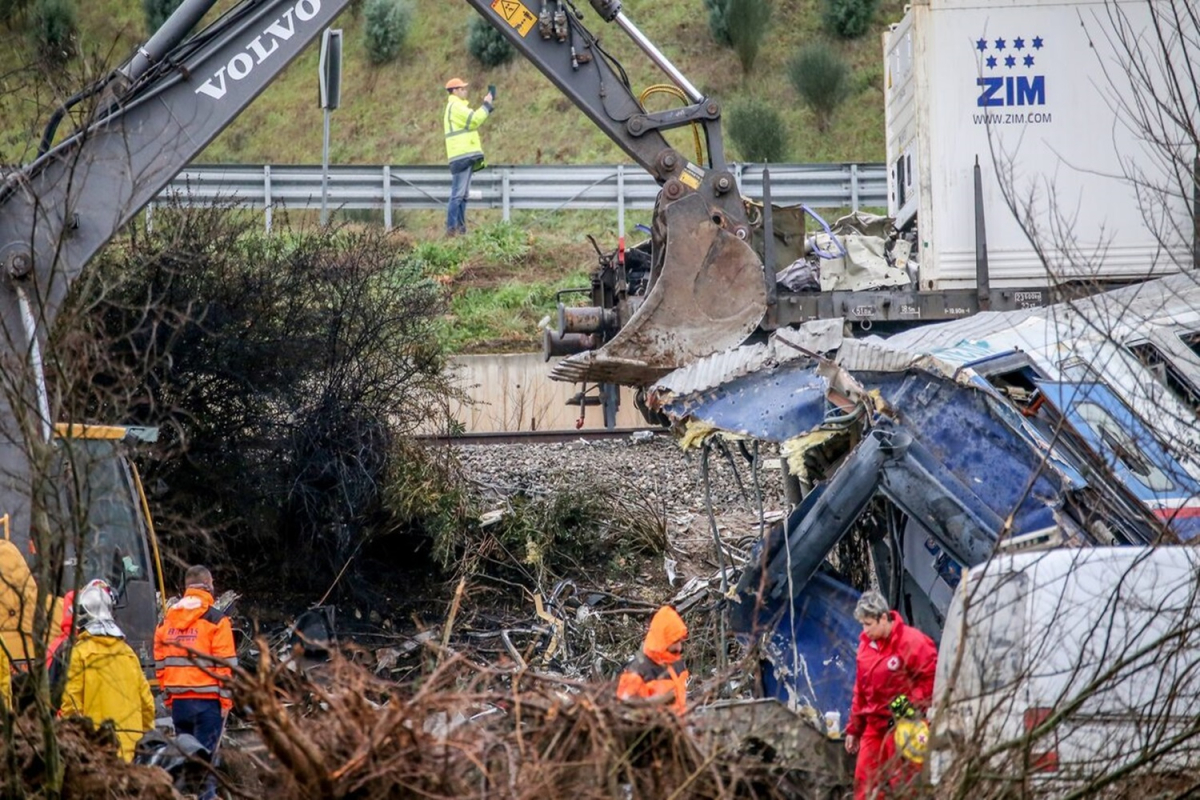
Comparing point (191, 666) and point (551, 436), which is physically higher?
point (551, 436)

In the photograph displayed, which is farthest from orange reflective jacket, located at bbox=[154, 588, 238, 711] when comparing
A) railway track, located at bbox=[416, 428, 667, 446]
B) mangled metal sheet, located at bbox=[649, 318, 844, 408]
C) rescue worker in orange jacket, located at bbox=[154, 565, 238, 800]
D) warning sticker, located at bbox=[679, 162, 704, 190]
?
railway track, located at bbox=[416, 428, 667, 446]

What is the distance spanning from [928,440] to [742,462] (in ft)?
21.0

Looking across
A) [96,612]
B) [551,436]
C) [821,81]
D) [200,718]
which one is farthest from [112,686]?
[821,81]

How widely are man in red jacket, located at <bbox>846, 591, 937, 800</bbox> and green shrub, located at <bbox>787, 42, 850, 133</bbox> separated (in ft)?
79.9

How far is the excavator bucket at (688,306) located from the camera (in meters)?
10.6

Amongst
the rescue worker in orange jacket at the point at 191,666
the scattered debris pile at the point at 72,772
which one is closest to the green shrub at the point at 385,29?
the rescue worker in orange jacket at the point at 191,666

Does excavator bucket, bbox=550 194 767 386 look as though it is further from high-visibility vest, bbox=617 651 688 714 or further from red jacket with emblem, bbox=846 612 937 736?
red jacket with emblem, bbox=846 612 937 736

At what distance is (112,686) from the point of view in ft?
23.9

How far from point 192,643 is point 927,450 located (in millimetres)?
3850

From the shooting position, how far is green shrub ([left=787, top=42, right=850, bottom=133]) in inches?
1193

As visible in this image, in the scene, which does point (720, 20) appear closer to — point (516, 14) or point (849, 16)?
point (849, 16)

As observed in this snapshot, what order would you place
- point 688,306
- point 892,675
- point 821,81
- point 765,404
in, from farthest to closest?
point 821,81, point 688,306, point 765,404, point 892,675

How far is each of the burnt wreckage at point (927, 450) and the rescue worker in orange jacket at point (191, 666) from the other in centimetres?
267

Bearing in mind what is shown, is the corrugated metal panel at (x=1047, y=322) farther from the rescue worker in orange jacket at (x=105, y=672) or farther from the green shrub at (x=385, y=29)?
the green shrub at (x=385, y=29)
